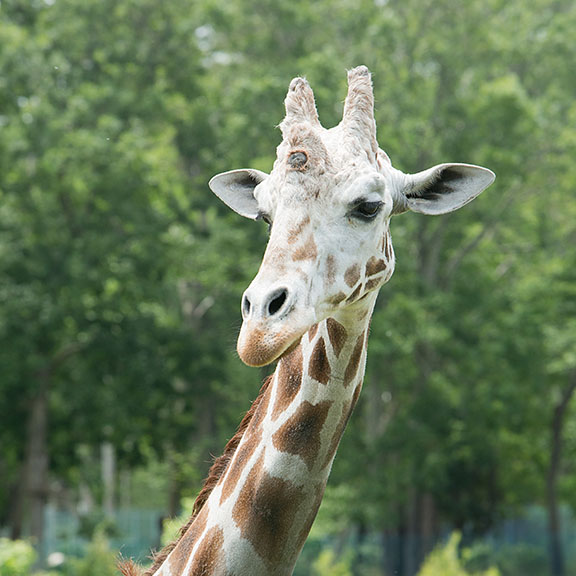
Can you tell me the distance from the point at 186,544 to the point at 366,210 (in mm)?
1400

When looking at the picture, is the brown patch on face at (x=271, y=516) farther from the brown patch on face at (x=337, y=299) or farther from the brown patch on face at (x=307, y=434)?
the brown patch on face at (x=337, y=299)

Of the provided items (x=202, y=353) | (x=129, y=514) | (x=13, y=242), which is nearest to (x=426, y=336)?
(x=202, y=353)

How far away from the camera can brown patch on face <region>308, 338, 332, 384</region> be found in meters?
3.30

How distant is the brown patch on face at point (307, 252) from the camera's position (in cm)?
293

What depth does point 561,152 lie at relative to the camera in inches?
1017

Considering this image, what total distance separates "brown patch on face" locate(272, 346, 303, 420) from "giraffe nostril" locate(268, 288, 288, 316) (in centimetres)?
66

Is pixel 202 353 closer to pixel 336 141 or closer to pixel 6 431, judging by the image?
pixel 6 431

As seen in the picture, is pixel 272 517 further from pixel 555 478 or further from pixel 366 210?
pixel 555 478

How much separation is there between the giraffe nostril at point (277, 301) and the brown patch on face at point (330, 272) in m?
0.25

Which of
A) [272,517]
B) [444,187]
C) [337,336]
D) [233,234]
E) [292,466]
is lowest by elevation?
[272,517]

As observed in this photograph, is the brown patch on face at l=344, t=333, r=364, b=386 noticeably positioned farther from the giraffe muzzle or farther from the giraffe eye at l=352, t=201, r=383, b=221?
the giraffe muzzle

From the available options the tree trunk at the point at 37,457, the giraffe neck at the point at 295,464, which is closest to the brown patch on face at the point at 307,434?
the giraffe neck at the point at 295,464

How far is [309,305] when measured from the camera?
2.86m

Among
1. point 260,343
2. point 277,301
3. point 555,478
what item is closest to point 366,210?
point 277,301
